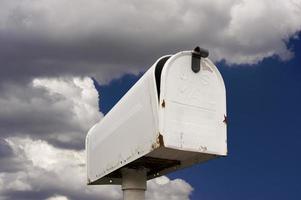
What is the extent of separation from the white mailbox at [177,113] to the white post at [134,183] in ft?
1.05

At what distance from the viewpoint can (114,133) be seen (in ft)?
15.4

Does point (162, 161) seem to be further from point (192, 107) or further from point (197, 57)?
point (197, 57)

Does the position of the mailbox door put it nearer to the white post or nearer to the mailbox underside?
the mailbox underside

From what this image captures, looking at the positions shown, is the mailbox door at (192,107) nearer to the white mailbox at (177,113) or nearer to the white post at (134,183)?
the white mailbox at (177,113)

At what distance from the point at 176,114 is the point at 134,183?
1.21 meters

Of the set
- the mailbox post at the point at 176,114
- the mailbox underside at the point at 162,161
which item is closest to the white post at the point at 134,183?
the mailbox underside at the point at 162,161

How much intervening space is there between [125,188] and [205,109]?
1286 mm

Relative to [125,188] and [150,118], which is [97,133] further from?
[150,118]

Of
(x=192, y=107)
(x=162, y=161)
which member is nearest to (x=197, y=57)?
(x=192, y=107)

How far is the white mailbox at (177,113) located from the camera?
375cm

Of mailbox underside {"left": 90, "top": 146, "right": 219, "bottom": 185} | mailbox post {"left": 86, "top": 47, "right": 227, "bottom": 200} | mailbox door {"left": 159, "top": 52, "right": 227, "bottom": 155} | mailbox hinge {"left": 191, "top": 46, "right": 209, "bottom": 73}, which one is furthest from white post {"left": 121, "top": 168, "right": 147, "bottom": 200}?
mailbox hinge {"left": 191, "top": 46, "right": 209, "bottom": 73}

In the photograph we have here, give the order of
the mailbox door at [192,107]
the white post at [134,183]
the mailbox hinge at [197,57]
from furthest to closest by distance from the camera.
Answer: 1. the white post at [134,183]
2. the mailbox hinge at [197,57]
3. the mailbox door at [192,107]

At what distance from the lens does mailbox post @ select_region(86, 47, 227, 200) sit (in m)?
3.75

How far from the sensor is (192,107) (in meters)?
3.87
